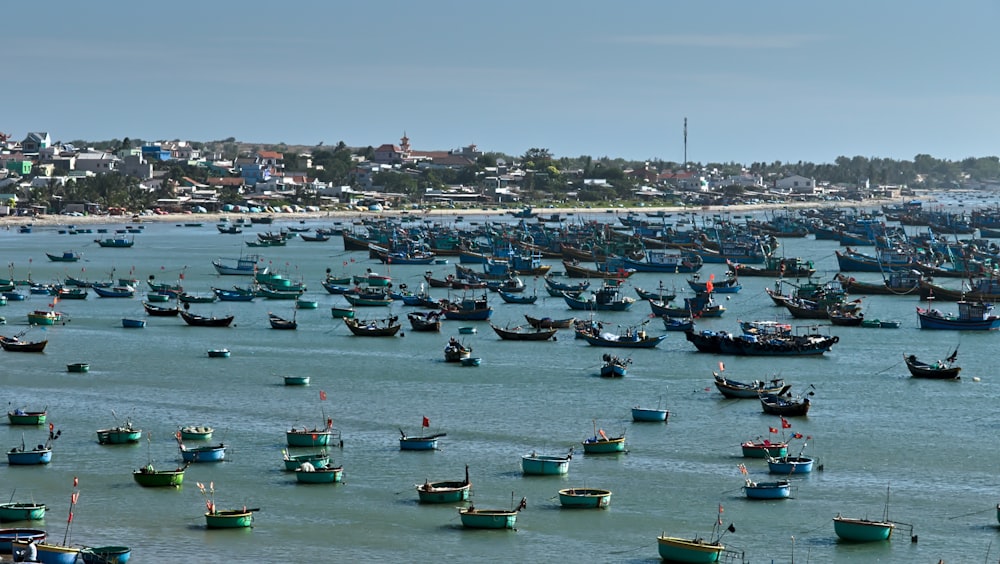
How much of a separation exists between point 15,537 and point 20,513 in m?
2.86

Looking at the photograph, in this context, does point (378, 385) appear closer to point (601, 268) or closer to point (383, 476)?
point (383, 476)

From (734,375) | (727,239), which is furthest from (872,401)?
(727,239)

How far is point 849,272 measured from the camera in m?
97.2

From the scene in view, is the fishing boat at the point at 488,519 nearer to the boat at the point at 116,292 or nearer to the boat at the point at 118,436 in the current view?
the boat at the point at 118,436

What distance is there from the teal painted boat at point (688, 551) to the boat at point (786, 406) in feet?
48.9

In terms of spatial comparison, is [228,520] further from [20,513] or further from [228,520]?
[20,513]

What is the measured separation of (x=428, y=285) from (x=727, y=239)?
41.4m

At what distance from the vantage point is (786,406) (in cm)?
4244

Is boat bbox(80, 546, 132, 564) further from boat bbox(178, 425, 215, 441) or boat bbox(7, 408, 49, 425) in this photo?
boat bbox(7, 408, 49, 425)

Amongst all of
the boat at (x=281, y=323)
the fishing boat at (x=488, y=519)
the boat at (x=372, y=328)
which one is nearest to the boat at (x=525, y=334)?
the boat at (x=372, y=328)

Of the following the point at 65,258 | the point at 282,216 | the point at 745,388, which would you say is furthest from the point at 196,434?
the point at 282,216

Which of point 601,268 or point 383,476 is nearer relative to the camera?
point 383,476

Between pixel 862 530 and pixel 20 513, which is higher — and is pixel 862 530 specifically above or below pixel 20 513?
below

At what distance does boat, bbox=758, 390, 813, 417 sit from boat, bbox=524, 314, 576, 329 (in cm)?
1986
